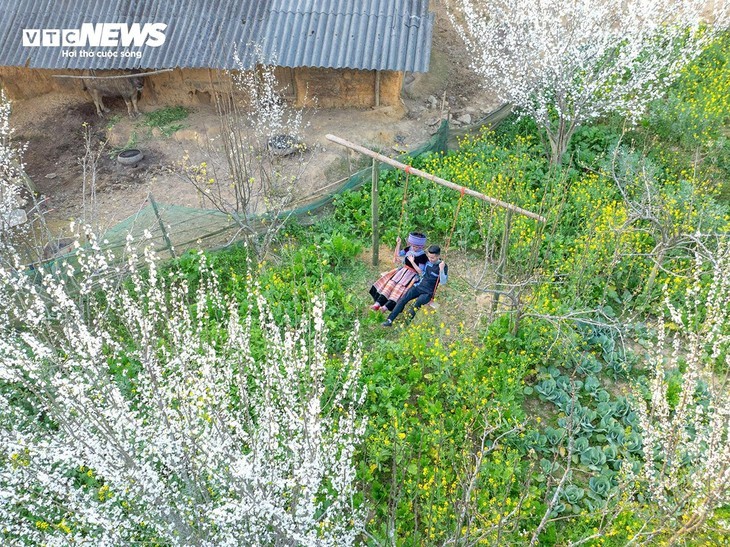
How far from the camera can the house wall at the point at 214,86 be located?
11047 millimetres

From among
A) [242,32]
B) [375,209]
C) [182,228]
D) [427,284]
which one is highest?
[242,32]

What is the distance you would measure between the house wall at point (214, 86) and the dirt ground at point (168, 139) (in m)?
0.23

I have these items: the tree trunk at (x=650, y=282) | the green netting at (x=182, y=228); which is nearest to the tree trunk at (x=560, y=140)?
the tree trunk at (x=650, y=282)

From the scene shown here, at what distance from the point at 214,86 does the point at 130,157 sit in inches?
92.5

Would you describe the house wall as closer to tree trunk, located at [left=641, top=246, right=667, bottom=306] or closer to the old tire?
the old tire

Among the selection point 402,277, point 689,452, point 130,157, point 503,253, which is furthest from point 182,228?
point 689,452

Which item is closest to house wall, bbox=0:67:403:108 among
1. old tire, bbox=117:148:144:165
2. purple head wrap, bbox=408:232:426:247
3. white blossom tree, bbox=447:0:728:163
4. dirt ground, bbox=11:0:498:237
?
dirt ground, bbox=11:0:498:237

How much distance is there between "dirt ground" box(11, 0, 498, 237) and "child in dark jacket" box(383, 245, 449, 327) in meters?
3.02

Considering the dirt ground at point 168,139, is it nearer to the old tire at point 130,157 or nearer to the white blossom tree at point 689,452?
the old tire at point 130,157

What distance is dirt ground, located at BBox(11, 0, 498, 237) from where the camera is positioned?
988 centimetres

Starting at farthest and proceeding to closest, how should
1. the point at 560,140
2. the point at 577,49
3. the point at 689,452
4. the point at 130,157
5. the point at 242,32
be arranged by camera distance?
the point at 130,157 → the point at 242,32 → the point at 560,140 → the point at 577,49 → the point at 689,452

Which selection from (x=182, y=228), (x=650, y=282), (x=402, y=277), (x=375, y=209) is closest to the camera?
(x=650, y=282)

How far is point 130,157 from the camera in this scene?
10461 mm

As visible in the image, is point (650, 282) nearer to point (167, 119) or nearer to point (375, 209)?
point (375, 209)
